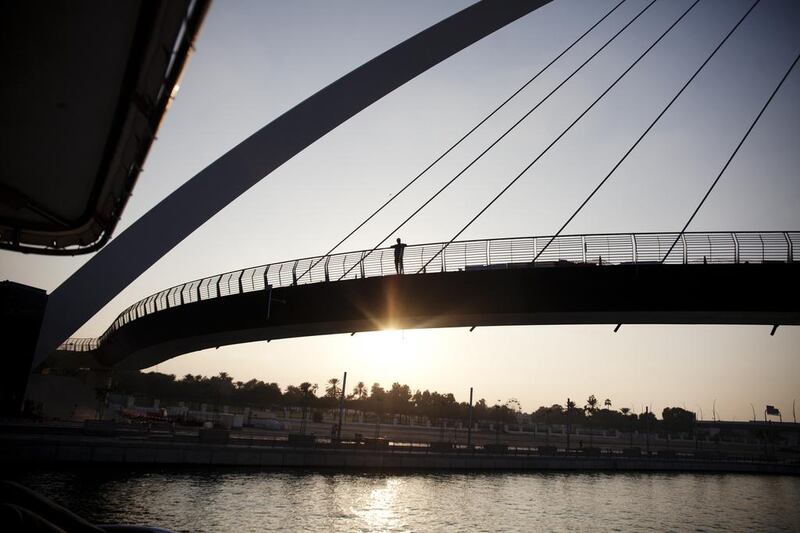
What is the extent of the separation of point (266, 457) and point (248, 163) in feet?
64.9

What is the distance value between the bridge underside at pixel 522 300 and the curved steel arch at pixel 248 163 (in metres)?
9.03

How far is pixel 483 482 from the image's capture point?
118ft

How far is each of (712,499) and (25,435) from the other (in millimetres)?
43624

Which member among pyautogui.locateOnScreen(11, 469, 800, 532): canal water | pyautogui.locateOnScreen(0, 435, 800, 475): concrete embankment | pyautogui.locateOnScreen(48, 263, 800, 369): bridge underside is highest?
pyautogui.locateOnScreen(48, 263, 800, 369): bridge underside

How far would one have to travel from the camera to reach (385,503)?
2586 centimetres

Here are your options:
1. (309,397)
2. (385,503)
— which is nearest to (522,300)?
(385,503)

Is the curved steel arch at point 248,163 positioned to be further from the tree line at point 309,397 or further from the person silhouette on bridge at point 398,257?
the tree line at point 309,397

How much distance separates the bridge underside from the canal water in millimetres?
8566

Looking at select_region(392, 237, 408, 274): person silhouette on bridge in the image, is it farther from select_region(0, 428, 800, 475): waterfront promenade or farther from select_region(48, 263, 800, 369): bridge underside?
select_region(0, 428, 800, 475): waterfront promenade

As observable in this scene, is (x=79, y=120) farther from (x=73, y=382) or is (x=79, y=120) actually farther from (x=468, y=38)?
(x=73, y=382)

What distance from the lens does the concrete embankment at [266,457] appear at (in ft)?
79.8

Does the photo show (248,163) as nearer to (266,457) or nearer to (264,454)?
(264,454)

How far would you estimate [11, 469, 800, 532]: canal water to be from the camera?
19906 mm

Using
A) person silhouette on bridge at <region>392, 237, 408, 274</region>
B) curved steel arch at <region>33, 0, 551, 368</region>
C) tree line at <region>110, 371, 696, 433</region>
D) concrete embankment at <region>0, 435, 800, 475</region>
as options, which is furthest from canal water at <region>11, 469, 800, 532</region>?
tree line at <region>110, 371, 696, 433</region>
